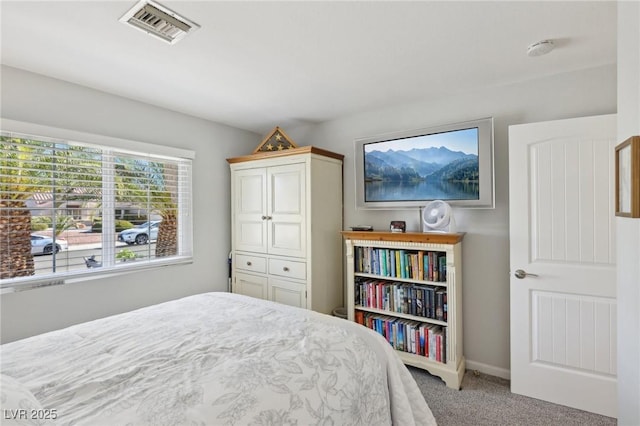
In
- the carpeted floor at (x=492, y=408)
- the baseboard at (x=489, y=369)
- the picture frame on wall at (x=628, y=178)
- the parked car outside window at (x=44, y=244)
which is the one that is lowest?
the carpeted floor at (x=492, y=408)

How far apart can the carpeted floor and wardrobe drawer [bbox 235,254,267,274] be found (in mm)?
1766

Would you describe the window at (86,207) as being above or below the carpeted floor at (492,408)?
above

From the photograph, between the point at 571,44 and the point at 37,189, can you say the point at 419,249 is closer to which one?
the point at 571,44

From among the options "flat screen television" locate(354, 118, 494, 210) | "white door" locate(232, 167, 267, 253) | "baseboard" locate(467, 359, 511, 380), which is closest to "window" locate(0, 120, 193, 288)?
"white door" locate(232, 167, 267, 253)

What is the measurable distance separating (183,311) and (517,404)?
7.60 ft

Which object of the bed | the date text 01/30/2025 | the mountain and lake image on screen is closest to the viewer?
the date text 01/30/2025

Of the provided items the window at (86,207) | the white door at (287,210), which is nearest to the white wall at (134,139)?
the window at (86,207)

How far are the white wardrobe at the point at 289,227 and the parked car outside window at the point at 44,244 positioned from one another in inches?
58.4

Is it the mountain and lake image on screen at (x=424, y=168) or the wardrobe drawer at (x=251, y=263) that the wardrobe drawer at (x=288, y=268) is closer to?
the wardrobe drawer at (x=251, y=263)

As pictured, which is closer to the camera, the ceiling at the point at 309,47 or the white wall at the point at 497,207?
the ceiling at the point at 309,47

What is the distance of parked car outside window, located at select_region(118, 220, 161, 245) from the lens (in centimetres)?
271

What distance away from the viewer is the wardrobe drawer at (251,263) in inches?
124

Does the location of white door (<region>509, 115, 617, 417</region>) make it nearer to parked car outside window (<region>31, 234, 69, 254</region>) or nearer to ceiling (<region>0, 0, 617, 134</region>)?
ceiling (<region>0, 0, 617, 134</region>)

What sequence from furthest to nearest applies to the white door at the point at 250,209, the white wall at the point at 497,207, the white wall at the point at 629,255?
the white door at the point at 250,209 → the white wall at the point at 497,207 → the white wall at the point at 629,255
